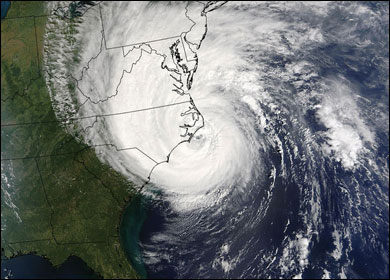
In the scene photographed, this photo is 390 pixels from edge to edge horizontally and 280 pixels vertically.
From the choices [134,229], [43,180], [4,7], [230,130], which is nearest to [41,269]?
[43,180]

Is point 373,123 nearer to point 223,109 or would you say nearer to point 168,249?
point 223,109

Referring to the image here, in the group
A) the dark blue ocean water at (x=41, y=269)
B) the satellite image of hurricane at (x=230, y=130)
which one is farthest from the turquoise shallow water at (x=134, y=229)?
the dark blue ocean water at (x=41, y=269)

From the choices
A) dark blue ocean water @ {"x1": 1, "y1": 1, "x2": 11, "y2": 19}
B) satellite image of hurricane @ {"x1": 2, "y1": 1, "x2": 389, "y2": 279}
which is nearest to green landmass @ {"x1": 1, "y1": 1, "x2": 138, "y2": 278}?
satellite image of hurricane @ {"x1": 2, "y1": 1, "x2": 389, "y2": 279}

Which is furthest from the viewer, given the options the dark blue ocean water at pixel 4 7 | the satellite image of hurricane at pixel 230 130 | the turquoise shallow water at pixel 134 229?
the dark blue ocean water at pixel 4 7

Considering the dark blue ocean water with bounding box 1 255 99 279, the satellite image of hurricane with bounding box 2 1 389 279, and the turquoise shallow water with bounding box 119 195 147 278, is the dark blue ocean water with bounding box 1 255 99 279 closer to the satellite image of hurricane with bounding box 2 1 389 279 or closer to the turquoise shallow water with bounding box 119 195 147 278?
the satellite image of hurricane with bounding box 2 1 389 279

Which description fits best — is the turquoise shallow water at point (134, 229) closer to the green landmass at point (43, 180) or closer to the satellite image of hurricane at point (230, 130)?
the satellite image of hurricane at point (230, 130)

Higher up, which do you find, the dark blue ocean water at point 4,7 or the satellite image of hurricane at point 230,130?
the dark blue ocean water at point 4,7
